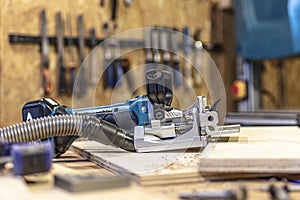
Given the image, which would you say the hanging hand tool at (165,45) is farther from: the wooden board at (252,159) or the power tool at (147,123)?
the wooden board at (252,159)

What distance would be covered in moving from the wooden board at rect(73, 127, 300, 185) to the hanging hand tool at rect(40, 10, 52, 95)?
1161 millimetres

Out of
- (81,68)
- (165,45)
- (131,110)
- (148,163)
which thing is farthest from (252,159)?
(165,45)

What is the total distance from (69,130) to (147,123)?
179mm

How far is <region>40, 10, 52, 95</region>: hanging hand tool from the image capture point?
2.12 metres

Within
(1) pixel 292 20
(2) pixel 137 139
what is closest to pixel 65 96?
(1) pixel 292 20

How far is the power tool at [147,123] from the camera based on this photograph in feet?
3.07

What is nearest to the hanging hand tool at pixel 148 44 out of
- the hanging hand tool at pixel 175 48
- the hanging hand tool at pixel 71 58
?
the hanging hand tool at pixel 175 48

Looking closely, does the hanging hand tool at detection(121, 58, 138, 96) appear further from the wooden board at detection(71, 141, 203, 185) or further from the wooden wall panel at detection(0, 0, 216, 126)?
the wooden board at detection(71, 141, 203, 185)

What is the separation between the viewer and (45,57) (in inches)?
83.9

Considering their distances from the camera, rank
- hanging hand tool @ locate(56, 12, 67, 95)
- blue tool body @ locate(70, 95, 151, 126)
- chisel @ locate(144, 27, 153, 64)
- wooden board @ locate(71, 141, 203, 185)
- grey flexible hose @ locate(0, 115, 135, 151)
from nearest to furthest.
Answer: wooden board @ locate(71, 141, 203, 185) < grey flexible hose @ locate(0, 115, 135, 151) < blue tool body @ locate(70, 95, 151, 126) < hanging hand tool @ locate(56, 12, 67, 95) < chisel @ locate(144, 27, 153, 64)

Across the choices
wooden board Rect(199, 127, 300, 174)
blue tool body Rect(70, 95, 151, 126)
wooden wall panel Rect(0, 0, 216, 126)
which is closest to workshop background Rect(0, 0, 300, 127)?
wooden wall panel Rect(0, 0, 216, 126)

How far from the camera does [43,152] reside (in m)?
0.71

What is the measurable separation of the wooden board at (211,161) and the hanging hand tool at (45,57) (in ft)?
3.81

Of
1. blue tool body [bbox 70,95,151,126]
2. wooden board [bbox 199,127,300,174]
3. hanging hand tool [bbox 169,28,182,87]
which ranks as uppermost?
hanging hand tool [bbox 169,28,182,87]
